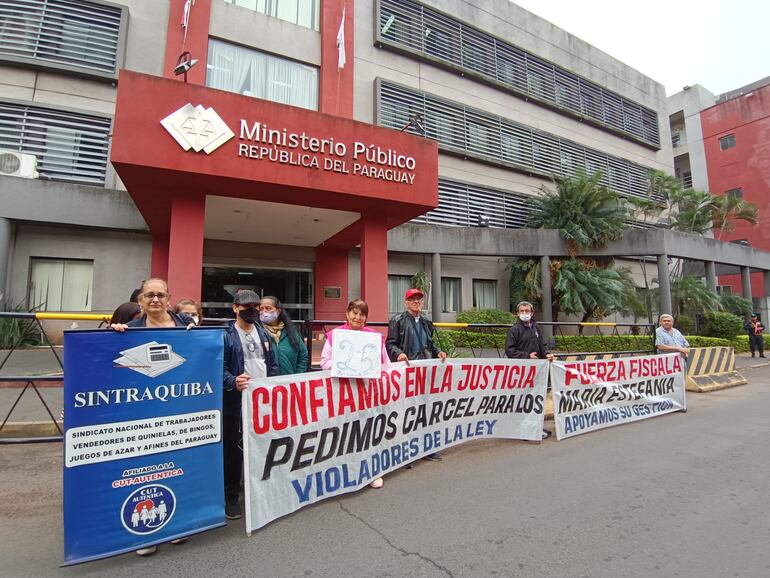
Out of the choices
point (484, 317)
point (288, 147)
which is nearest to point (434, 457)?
point (288, 147)

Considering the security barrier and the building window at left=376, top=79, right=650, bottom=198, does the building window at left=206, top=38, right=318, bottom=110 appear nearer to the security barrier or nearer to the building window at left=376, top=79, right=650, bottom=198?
the building window at left=376, top=79, right=650, bottom=198

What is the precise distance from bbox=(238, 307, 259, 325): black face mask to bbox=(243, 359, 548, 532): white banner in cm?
59

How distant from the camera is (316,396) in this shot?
3.76 metres

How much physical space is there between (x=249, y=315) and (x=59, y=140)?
12.0 metres

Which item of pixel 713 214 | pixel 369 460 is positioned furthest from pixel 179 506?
pixel 713 214

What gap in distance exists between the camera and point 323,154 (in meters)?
8.90

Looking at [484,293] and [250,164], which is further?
[484,293]

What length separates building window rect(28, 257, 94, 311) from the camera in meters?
11.4

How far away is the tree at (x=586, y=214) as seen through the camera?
1766 centimetres

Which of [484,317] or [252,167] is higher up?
[252,167]

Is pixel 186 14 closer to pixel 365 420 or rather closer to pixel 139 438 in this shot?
pixel 365 420

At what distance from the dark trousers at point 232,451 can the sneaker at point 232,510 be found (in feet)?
0.12

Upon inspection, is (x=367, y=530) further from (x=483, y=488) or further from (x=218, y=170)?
(x=218, y=170)

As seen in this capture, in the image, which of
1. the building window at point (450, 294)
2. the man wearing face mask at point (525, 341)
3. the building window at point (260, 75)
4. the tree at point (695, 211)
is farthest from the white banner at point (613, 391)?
the tree at point (695, 211)
